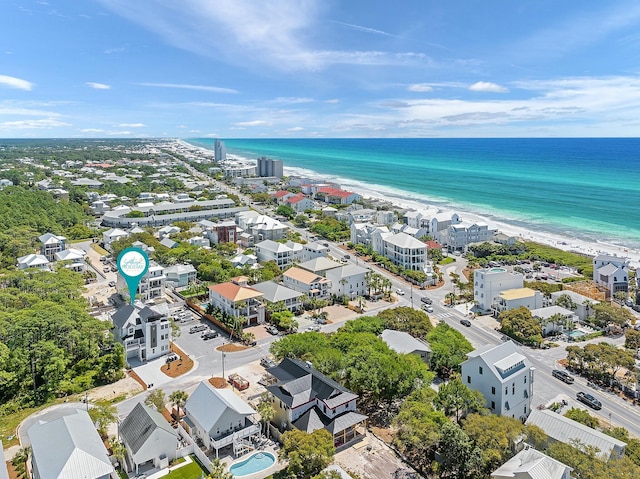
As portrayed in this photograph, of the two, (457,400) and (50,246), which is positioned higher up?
(457,400)

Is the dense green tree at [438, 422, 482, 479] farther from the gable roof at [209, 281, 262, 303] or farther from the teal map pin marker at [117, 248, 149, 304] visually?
the teal map pin marker at [117, 248, 149, 304]

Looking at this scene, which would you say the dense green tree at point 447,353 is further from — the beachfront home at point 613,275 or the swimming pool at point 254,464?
the beachfront home at point 613,275

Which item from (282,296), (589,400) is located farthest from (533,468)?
(282,296)

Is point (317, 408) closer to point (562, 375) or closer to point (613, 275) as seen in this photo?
point (562, 375)

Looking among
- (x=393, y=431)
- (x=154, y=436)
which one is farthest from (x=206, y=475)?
(x=393, y=431)

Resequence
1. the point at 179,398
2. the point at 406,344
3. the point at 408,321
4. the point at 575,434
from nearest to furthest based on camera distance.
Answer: the point at 575,434 → the point at 179,398 → the point at 406,344 → the point at 408,321

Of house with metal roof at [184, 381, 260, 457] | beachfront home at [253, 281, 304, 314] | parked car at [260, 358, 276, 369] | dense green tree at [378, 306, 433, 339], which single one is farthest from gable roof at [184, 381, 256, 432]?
beachfront home at [253, 281, 304, 314]
